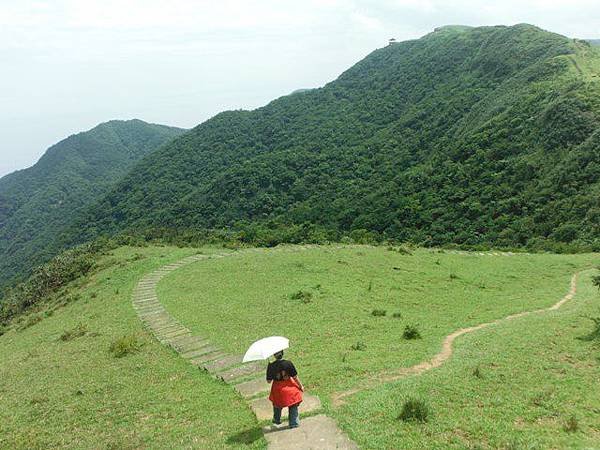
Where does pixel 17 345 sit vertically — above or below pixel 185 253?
below

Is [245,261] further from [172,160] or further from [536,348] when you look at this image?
[172,160]

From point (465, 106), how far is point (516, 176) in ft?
138

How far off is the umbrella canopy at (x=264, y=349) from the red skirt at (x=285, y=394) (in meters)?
0.89

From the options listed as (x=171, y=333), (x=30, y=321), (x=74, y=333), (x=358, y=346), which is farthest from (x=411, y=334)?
(x=30, y=321)

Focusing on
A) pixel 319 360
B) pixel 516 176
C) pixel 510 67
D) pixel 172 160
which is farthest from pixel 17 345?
pixel 172 160

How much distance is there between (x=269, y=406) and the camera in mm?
11367

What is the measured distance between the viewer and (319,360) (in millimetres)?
13930

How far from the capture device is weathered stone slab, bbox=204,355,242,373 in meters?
14.3

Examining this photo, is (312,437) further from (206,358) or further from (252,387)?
(206,358)

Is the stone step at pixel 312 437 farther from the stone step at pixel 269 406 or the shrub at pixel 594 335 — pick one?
the shrub at pixel 594 335

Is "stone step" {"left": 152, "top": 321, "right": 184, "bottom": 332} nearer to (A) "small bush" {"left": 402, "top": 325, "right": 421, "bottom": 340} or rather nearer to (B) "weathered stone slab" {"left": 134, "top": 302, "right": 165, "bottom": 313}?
(B) "weathered stone slab" {"left": 134, "top": 302, "right": 165, "bottom": 313}

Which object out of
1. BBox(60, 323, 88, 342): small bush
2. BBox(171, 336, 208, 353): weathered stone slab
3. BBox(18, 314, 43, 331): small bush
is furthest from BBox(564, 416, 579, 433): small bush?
BBox(18, 314, 43, 331): small bush

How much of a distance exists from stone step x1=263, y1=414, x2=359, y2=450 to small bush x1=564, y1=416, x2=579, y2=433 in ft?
13.9

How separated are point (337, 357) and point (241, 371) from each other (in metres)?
2.89
